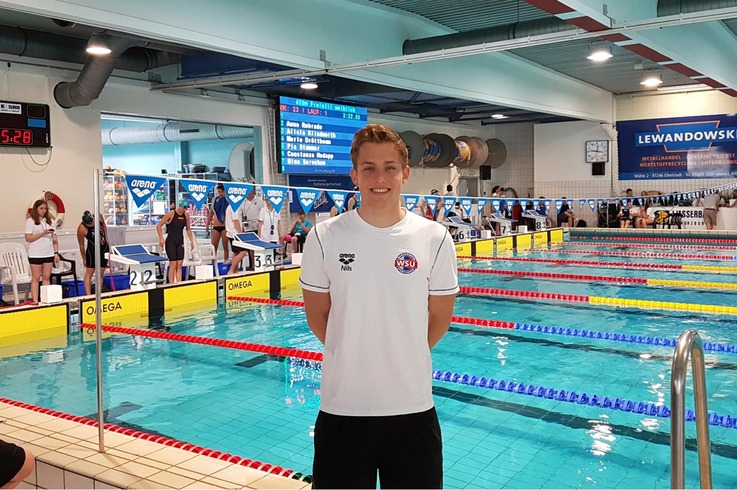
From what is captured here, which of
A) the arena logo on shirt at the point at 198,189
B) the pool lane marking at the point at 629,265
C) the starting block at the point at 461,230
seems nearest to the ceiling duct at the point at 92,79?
the arena logo on shirt at the point at 198,189

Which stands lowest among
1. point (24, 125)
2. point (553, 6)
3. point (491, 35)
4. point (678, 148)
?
point (24, 125)

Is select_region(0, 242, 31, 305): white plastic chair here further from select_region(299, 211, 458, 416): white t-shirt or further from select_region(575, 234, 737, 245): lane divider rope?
select_region(575, 234, 737, 245): lane divider rope

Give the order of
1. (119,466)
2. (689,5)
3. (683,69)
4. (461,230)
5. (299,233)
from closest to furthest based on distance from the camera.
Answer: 1. (119,466)
2. (689,5)
3. (683,69)
4. (299,233)
5. (461,230)

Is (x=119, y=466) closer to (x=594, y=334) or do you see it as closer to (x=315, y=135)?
(x=594, y=334)

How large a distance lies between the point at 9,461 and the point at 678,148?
65.8 feet

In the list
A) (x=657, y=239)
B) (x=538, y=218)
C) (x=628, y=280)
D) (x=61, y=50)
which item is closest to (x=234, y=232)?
(x=61, y=50)

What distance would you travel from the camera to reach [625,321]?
6941 mm

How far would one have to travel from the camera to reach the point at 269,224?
35.2 feet

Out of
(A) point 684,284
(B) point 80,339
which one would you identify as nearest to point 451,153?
(A) point 684,284

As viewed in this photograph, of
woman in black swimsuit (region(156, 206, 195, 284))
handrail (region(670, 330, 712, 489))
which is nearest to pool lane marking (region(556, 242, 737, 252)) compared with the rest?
woman in black swimsuit (region(156, 206, 195, 284))

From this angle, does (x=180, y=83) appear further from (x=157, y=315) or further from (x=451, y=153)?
(x=451, y=153)

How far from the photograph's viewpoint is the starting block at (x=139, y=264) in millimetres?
8016

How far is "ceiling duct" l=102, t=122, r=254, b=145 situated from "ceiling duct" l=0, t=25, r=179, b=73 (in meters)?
5.71

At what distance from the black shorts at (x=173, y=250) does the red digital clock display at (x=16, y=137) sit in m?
3.12
